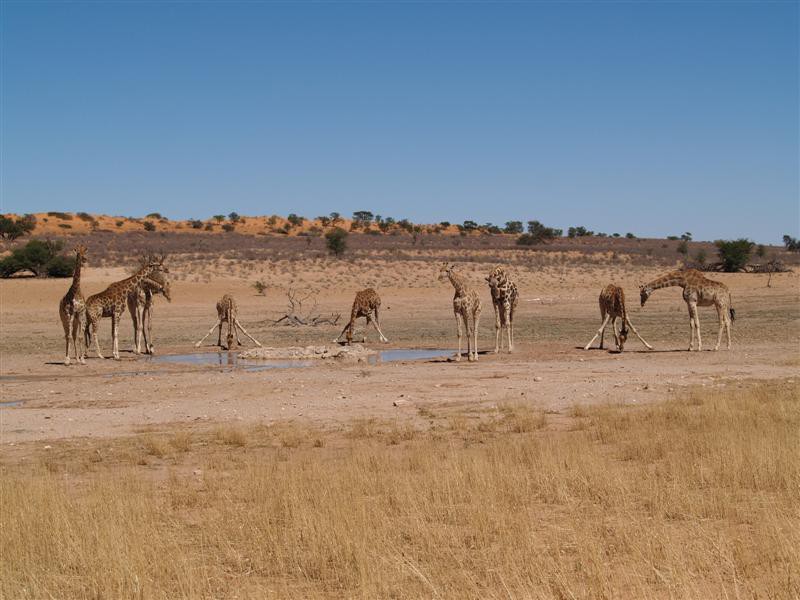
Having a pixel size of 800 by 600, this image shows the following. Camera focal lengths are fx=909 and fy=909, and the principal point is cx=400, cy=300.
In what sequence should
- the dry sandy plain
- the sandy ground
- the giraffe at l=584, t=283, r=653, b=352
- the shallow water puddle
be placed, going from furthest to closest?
the giraffe at l=584, t=283, r=653, b=352 → the shallow water puddle → the sandy ground → the dry sandy plain

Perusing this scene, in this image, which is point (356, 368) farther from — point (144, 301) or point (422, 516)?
point (422, 516)

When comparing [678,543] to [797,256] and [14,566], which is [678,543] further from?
[797,256]

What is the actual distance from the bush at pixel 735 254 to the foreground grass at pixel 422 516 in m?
57.7

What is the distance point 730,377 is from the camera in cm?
1970

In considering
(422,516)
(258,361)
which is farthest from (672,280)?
(422,516)

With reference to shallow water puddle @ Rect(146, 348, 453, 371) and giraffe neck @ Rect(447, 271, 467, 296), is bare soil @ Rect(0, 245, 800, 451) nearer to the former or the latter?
shallow water puddle @ Rect(146, 348, 453, 371)

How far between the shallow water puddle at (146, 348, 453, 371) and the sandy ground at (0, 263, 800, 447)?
0.66m

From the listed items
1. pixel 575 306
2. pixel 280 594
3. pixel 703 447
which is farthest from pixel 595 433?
pixel 575 306

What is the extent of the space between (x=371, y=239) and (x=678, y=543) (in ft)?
318

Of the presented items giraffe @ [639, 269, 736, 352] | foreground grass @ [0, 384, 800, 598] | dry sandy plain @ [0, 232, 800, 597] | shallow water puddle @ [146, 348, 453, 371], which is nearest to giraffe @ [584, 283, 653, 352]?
dry sandy plain @ [0, 232, 800, 597]

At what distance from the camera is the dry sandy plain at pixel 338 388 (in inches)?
297

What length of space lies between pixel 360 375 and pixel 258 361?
481 centimetres

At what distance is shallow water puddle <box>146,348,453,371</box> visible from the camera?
A: 24.4m

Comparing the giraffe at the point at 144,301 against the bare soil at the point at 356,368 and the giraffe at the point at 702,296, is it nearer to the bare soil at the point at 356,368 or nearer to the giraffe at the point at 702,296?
the bare soil at the point at 356,368
